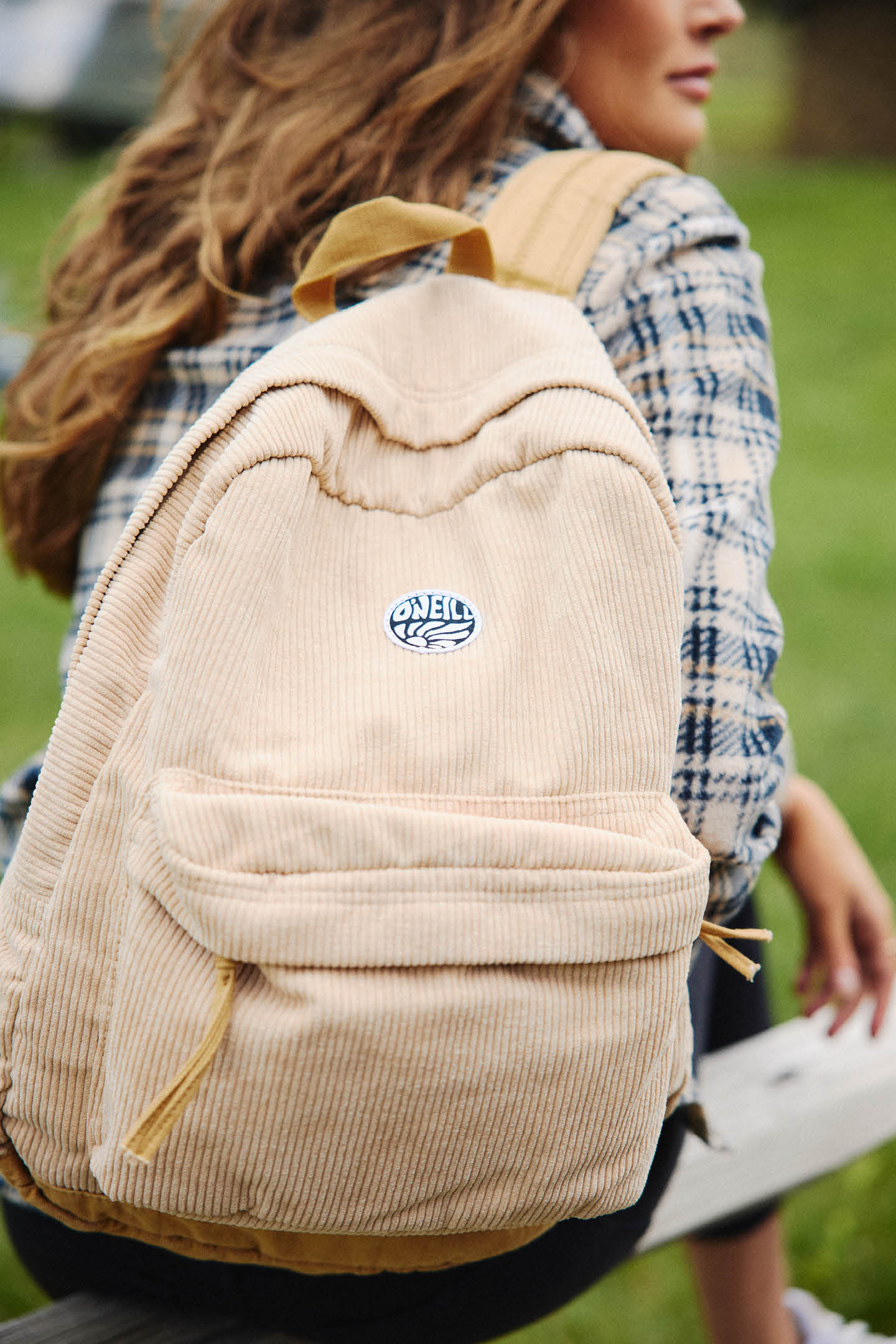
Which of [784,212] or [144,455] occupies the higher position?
[144,455]

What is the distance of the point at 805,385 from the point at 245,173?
246 inches

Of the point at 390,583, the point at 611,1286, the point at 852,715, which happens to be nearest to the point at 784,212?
the point at 852,715

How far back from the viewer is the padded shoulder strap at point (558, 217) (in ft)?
4.13

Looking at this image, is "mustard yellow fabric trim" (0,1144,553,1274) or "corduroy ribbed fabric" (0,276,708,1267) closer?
"corduroy ribbed fabric" (0,276,708,1267)

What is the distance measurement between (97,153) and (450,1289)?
42.7 ft

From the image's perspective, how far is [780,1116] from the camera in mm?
1705

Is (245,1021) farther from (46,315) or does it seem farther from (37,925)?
(46,315)

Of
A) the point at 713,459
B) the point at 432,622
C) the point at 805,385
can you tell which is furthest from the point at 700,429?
the point at 805,385

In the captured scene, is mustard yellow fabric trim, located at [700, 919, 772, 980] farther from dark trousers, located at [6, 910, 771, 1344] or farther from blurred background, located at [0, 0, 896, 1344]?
blurred background, located at [0, 0, 896, 1344]

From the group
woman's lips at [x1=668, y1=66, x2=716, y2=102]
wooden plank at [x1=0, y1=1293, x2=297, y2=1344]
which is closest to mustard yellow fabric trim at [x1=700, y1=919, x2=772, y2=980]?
wooden plank at [x1=0, y1=1293, x2=297, y2=1344]

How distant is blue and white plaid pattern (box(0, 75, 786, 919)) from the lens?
1.17 meters

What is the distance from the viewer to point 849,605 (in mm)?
4816

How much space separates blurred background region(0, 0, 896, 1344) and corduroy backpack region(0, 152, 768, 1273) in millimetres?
794

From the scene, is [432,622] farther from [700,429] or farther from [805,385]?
[805,385]
